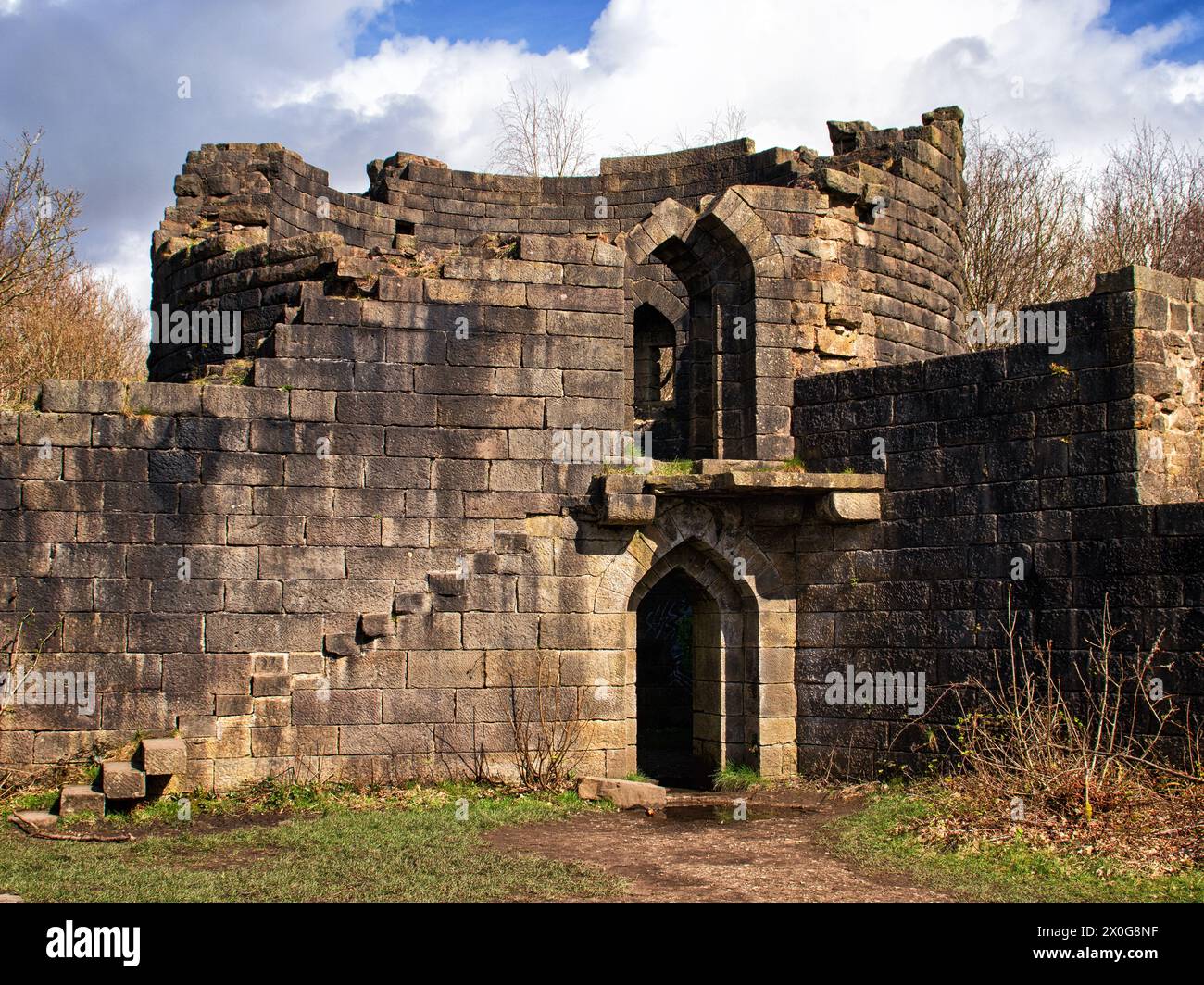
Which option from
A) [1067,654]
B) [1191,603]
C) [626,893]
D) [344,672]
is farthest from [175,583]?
[1191,603]

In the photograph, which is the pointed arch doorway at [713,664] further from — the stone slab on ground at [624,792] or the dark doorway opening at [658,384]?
the dark doorway opening at [658,384]

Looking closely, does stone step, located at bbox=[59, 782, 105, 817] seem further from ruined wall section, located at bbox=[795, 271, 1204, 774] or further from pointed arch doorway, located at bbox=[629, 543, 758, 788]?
ruined wall section, located at bbox=[795, 271, 1204, 774]

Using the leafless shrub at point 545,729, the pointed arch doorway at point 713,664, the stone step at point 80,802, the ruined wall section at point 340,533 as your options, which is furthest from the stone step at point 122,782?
the pointed arch doorway at point 713,664

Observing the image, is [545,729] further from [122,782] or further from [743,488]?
[122,782]

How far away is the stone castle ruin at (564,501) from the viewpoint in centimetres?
1027

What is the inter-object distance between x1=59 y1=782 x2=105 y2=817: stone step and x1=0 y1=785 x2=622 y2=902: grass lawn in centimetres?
14

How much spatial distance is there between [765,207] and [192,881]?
8.13 m

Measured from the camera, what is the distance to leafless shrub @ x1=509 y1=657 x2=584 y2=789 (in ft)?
36.6

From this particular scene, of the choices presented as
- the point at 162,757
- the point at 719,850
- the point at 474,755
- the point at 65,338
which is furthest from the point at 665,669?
the point at 65,338

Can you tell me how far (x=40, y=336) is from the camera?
2398cm

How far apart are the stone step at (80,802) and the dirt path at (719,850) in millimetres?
3039

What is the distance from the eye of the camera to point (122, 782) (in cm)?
980

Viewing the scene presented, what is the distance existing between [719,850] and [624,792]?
68.0 inches

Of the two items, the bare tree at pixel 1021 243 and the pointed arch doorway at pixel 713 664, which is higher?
the bare tree at pixel 1021 243
